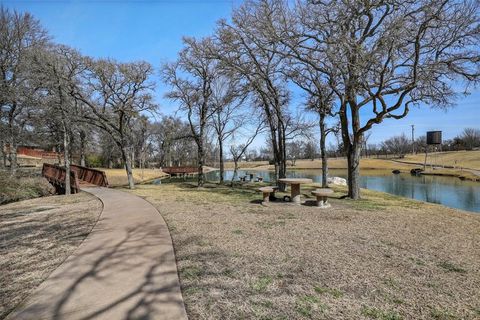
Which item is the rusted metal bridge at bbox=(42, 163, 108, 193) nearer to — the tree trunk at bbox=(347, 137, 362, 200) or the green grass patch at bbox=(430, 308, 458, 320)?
the tree trunk at bbox=(347, 137, 362, 200)

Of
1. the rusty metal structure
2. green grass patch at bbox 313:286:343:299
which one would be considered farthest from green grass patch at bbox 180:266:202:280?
the rusty metal structure

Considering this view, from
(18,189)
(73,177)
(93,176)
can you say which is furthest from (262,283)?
(93,176)

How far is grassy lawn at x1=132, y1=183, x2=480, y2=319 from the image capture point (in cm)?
341

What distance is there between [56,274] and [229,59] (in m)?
11.5

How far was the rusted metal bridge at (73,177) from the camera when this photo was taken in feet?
60.1

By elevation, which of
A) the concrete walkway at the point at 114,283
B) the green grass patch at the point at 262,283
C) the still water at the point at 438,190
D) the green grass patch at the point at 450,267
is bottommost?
the still water at the point at 438,190

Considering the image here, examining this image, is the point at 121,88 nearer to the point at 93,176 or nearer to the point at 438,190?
the point at 93,176

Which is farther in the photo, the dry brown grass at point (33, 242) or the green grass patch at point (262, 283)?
the dry brown grass at point (33, 242)

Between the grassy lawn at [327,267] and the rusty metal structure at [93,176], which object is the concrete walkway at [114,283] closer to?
the grassy lawn at [327,267]

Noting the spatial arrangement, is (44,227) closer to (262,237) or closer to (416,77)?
(262,237)

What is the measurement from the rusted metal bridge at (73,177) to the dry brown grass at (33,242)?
25.2ft

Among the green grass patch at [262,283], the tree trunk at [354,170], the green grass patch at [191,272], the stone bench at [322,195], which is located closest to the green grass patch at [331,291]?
the green grass patch at [262,283]

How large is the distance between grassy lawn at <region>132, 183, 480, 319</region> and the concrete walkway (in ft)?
0.81

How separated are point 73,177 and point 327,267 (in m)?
17.4
